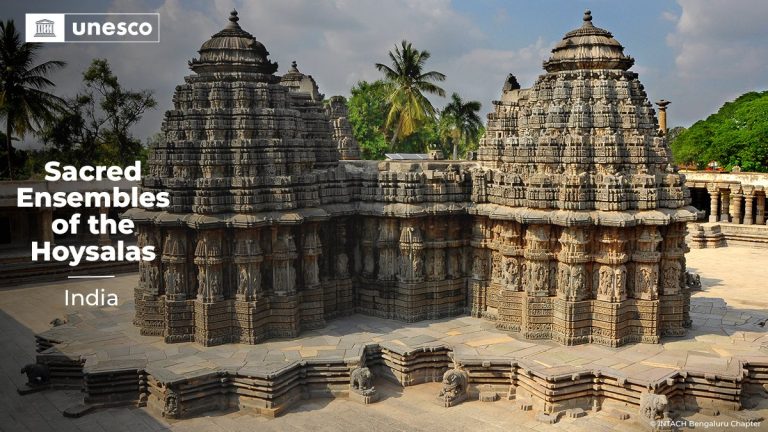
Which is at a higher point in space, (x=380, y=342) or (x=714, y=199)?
(x=714, y=199)

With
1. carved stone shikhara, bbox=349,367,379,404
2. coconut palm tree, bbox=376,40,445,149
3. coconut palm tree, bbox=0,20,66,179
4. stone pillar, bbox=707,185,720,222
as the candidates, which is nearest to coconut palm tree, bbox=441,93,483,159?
coconut palm tree, bbox=376,40,445,149

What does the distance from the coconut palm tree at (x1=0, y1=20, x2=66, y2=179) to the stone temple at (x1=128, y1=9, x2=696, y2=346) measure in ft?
56.4

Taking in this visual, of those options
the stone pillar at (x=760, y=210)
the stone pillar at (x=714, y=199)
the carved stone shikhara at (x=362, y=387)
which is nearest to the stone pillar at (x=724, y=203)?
the stone pillar at (x=714, y=199)

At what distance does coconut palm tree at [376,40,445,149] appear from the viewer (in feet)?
117

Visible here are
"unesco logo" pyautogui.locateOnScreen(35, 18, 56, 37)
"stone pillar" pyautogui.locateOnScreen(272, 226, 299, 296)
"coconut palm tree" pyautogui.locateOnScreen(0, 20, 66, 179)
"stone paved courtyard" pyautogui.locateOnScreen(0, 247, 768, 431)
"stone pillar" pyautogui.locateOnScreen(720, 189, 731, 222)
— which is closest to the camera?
"stone paved courtyard" pyautogui.locateOnScreen(0, 247, 768, 431)

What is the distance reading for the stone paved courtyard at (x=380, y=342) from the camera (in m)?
11.2

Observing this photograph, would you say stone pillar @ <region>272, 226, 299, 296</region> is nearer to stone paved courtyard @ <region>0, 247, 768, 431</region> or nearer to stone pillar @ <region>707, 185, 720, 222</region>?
stone paved courtyard @ <region>0, 247, 768, 431</region>

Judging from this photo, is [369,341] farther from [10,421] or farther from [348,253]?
[10,421]

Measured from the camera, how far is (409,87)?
118ft

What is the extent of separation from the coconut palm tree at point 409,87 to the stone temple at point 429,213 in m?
20.8

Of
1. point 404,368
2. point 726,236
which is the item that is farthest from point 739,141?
point 404,368

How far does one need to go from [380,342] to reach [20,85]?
2260 cm

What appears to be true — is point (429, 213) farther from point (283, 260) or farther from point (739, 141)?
point (739, 141)

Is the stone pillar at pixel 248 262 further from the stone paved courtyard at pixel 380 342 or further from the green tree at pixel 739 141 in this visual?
the green tree at pixel 739 141
